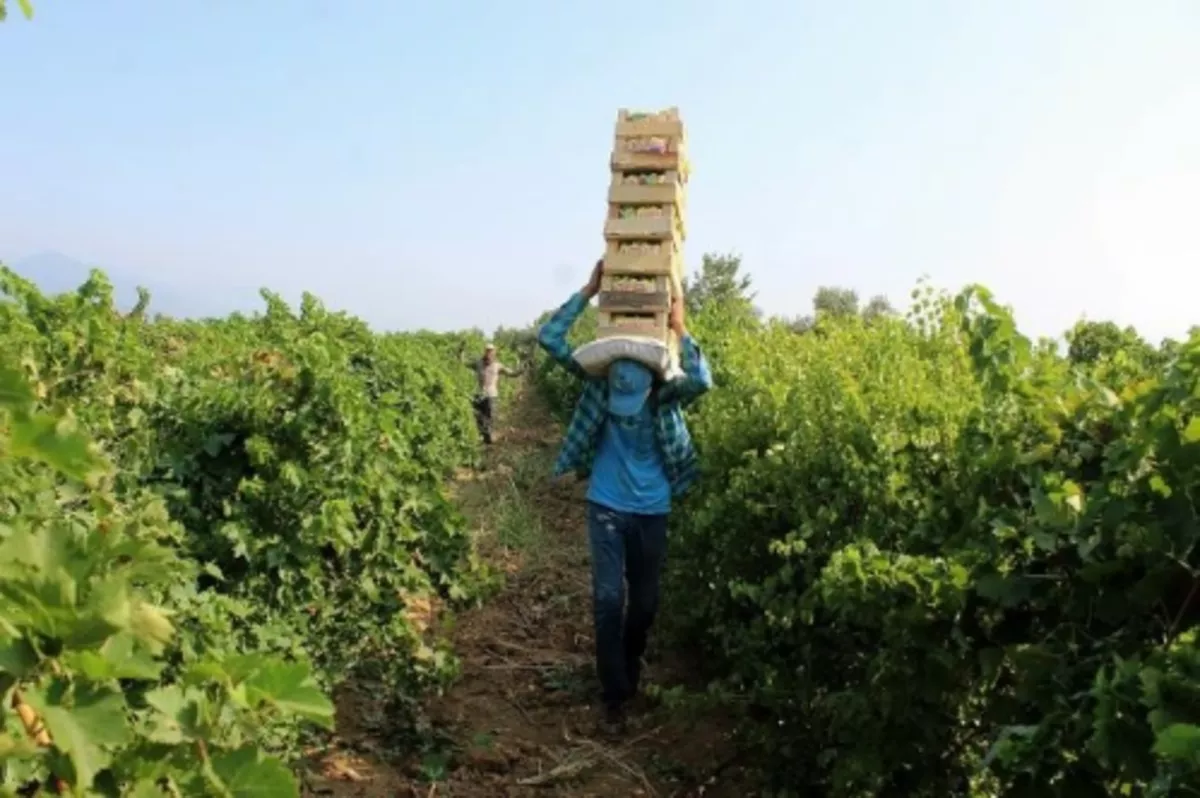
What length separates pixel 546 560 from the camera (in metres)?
8.71

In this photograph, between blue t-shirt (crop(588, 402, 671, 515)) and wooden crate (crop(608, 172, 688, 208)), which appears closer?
blue t-shirt (crop(588, 402, 671, 515))

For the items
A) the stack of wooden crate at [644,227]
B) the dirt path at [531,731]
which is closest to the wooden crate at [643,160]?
the stack of wooden crate at [644,227]

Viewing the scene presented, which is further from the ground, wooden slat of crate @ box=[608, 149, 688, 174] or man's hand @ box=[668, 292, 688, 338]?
wooden slat of crate @ box=[608, 149, 688, 174]

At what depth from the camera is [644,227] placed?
5.44 m

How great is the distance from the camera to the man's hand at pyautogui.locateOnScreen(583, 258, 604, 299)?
5.48 m

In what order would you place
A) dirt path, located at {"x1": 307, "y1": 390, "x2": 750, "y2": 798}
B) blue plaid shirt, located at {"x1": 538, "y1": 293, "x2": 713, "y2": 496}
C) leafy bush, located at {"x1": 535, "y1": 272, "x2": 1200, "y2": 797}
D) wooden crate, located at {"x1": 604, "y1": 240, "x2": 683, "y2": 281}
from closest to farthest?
1. leafy bush, located at {"x1": 535, "y1": 272, "x2": 1200, "y2": 797}
2. dirt path, located at {"x1": 307, "y1": 390, "x2": 750, "y2": 798}
3. blue plaid shirt, located at {"x1": 538, "y1": 293, "x2": 713, "y2": 496}
4. wooden crate, located at {"x1": 604, "y1": 240, "x2": 683, "y2": 281}

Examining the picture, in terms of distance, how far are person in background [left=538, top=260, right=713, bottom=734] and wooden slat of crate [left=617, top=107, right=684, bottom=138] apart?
0.95 m

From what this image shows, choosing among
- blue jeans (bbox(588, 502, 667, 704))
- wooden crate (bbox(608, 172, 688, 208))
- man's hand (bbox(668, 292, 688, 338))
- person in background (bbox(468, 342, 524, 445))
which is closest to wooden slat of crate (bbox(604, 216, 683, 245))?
wooden crate (bbox(608, 172, 688, 208))

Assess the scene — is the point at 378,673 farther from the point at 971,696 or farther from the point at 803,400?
the point at 971,696

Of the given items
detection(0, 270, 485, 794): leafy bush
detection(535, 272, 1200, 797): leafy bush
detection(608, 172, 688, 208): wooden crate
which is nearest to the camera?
detection(0, 270, 485, 794): leafy bush

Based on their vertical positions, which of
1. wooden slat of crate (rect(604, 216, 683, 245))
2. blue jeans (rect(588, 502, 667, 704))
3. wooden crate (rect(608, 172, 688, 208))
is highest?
wooden crate (rect(608, 172, 688, 208))

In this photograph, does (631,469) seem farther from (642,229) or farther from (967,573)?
(967,573)

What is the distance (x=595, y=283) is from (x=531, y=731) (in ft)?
7.23

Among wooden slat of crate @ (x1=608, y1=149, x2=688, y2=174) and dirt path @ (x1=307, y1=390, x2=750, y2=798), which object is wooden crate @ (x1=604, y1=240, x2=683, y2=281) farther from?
dirt path @ (x1=307, y1=390, x2=750, y2=798)
